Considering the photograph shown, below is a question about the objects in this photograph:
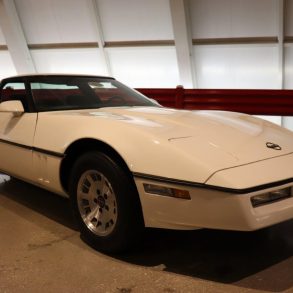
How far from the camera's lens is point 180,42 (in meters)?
8.00

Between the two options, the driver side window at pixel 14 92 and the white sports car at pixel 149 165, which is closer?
the white sports car at pixel 149 165

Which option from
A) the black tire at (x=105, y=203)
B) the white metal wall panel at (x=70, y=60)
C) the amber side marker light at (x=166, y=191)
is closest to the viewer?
the amber side marker light at (x=166, y=191)

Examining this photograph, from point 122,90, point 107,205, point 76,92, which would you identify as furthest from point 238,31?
point 107,205

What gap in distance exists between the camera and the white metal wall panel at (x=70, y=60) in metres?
9.73

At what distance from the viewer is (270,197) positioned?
180 cm

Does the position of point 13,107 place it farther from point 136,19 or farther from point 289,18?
point 136,19

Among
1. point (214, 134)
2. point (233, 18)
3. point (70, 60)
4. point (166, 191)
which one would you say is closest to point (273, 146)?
point (214, 134)

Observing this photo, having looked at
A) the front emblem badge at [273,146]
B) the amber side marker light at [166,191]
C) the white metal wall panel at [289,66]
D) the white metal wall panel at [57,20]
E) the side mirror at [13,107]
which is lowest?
the white metal wall panel at [289,66]

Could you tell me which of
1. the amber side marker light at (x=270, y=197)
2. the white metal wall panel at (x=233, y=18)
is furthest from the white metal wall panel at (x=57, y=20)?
the amber side marker light at (x=270, y=197)

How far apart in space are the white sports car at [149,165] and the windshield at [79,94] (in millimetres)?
35

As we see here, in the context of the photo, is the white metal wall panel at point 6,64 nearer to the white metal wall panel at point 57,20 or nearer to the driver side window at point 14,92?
the white metal wall panel at point 57,20

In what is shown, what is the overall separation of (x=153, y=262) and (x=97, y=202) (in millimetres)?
499

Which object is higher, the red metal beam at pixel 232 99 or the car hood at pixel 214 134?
the car hood at pixel 214 134

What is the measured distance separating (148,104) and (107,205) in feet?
4.64
